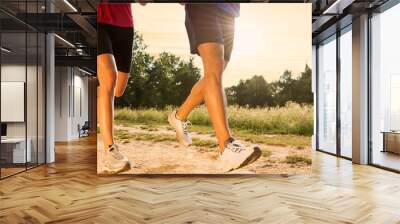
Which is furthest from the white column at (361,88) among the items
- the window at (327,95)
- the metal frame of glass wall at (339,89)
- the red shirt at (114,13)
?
the red shirt at (114,13)

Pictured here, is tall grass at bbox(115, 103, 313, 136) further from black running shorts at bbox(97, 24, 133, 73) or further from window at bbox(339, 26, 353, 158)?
window at bbox(339, 26, 353, 158)

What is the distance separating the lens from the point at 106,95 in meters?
6.34

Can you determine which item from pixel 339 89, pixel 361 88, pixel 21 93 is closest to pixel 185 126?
pixel 21 93

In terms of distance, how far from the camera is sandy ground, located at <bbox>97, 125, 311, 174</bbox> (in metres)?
6.25

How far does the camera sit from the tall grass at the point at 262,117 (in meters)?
6.30

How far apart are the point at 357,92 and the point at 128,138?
4.70m

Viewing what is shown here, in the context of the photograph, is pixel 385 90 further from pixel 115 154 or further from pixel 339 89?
pixel 115 154

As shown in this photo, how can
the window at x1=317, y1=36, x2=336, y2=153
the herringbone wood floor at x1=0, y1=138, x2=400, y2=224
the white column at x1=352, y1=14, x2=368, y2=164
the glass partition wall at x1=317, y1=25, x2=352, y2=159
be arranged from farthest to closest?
the window at x1=317, y1=36, x2=336, y2=153, the glass partition wall at x1=317, y1=25, x2=352, y2=159, the white column at x1=352, y1=14, x2=368, y2=164, the herringbone wood floor at x1=0, y1=138, x2=400, y2=224

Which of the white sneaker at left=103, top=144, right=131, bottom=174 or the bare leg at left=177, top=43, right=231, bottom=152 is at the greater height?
the bare leg at left=177, top=43, right=231, bottom=152

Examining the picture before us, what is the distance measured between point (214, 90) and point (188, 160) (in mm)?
1149

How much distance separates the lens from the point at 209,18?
6.26 m

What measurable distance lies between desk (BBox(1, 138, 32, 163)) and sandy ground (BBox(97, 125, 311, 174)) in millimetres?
1694

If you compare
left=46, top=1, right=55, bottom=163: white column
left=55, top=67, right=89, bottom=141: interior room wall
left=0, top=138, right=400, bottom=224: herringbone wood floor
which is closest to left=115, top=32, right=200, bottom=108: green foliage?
left=0, top=138, right=400, bottom=224: herringbone wood floor

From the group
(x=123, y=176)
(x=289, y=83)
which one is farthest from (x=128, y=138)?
(x=289, y=83)
